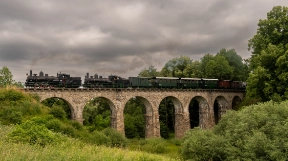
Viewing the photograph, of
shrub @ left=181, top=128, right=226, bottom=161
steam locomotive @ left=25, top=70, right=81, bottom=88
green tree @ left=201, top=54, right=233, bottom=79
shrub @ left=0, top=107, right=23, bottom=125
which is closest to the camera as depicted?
shrub @ left=181, top=128, right=226, bottom=161

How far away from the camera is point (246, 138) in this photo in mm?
17891

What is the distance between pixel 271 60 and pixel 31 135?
87.4ft

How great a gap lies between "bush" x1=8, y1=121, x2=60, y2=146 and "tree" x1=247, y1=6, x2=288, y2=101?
2385 centimetres

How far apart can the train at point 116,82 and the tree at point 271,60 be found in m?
11.0

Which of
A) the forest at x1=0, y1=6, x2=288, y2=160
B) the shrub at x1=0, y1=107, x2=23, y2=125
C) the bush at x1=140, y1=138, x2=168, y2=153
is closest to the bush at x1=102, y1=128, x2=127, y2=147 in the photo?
the forest at x1=0, y1=6, x2=288, y2=160

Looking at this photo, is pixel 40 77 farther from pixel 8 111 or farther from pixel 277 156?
pixel 277 156

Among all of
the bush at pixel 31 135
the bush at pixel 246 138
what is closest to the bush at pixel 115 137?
the bush at pixel 246 138

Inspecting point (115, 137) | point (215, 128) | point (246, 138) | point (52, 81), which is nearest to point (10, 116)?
point (52, 81)

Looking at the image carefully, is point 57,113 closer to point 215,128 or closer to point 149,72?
point 215,128

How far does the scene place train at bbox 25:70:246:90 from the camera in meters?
28.9

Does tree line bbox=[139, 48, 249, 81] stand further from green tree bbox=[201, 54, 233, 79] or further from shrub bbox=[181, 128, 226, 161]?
shrub bbox=[181, 128, 226, 161]

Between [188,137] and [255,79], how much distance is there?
12.6 metres

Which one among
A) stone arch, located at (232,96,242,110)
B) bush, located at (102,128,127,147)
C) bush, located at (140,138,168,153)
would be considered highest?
stone arch, located at (232,96,242,110)

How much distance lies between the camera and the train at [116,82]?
28914 millimetres
